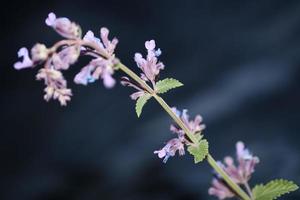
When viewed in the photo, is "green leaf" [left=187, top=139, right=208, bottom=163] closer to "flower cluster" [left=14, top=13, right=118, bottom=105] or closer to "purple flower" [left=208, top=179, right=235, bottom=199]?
"purple flower" [left=208, top=179, right=235, bottom=199]

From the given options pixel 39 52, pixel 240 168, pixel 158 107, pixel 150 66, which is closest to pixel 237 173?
pixel 240 168

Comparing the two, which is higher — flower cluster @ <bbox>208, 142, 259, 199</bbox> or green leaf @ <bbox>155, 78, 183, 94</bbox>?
green leaf @ <bbox>155, 78, 183, 94</bbox>


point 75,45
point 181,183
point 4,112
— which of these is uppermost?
point 4,112

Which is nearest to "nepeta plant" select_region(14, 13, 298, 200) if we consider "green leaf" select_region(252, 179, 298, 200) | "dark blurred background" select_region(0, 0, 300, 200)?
"green leaf" select_region(252, 179, 298, 200)

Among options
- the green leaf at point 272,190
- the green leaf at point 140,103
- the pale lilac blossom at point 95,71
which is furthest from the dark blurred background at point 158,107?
the pale lilac blossom at point 95,71

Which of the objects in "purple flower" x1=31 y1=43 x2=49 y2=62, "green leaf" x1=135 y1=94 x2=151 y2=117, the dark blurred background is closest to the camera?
"purple flower" x1=31 y1=43 x2=49 y2=62

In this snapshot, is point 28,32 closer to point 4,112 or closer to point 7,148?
point 4,112

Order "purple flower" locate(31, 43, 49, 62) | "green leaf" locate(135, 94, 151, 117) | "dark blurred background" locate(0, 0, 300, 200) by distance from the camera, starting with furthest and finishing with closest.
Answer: "dark blurred background" locate(0, 0, 300, 200)
"green leaf" locate(135, 94, 151, 117)
"purple flower" locate(31, 43, 49, 62)

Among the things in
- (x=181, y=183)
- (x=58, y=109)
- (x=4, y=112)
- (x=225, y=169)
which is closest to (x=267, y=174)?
(x=181, y=183)
